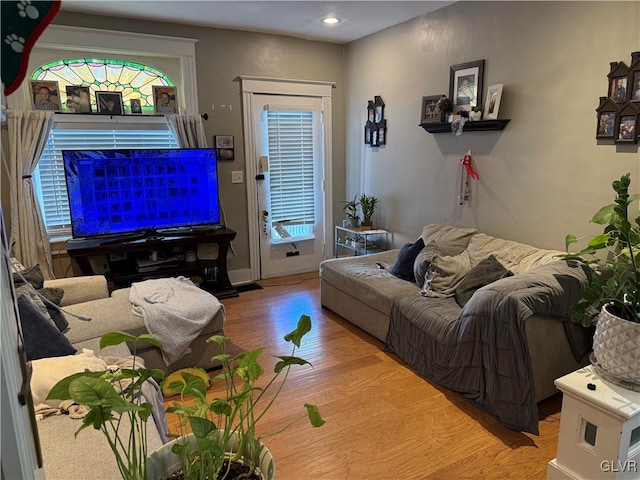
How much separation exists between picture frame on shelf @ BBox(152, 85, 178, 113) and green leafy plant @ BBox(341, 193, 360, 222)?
2143 millimetres

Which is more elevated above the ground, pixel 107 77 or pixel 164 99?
pixel 107 77

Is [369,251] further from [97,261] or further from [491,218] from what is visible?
[97,261]

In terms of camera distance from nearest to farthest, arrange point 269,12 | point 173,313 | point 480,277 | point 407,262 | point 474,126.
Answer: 1. point 173,313
2. point 480,277
3. point 474,126
4. point 407,262
5. point 269,12

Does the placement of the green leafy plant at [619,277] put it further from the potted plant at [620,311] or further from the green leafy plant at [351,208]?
the green leafy plant at [351,208]

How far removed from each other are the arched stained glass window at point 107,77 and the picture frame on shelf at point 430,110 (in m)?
2.50

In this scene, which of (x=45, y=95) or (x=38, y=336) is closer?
(x=38, y=336)

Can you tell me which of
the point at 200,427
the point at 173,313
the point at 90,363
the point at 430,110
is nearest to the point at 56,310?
the point at 173,313

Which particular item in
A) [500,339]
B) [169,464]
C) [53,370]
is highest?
[169,464]

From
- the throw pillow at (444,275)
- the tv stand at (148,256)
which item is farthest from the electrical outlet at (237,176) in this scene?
the throw pillow at (444,275)

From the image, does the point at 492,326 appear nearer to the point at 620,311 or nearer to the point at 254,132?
the point at 620,311

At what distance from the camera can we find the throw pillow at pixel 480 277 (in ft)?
9.37

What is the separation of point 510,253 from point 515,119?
1.00m

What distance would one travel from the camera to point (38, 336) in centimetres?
207

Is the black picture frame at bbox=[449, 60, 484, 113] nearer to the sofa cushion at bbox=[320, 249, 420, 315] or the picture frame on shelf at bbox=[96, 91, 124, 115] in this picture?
the sofa cushion at bbox=[320, 249, 420, 315]
